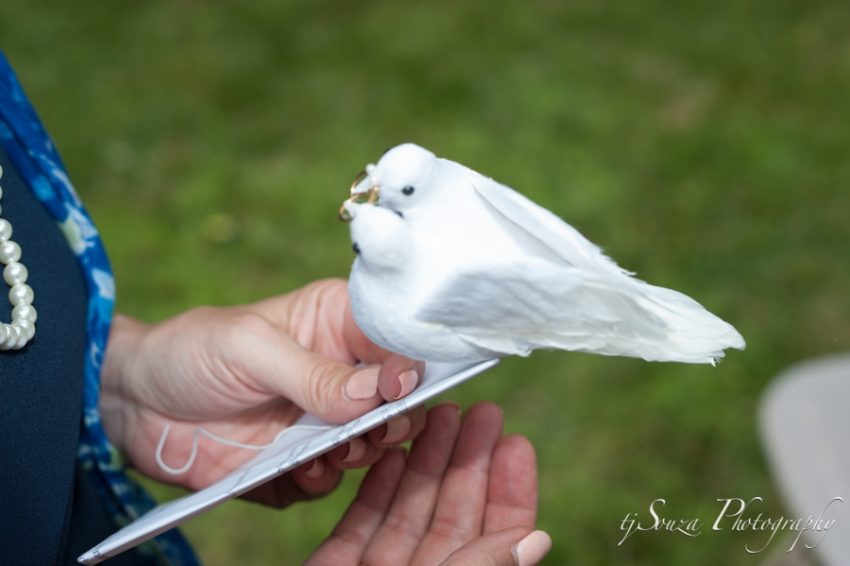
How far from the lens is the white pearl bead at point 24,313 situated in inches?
39.8

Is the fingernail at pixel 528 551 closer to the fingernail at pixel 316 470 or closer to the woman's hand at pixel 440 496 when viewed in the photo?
the woman's hand at pixel 440 496

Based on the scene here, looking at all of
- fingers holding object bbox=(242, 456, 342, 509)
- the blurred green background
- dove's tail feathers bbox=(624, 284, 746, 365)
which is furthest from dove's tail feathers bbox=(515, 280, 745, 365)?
the blurred green background

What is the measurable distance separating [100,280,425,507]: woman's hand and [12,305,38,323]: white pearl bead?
0.89 ft

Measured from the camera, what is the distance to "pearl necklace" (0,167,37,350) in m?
0.99

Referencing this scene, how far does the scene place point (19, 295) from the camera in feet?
3.37

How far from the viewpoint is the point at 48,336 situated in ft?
3.46

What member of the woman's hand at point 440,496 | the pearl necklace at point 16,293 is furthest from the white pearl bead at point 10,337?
the woman's hand at point 440,496

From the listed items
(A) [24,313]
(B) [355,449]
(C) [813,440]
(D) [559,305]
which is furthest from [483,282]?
(C) [813,440]

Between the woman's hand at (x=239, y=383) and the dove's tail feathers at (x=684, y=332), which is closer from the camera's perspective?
the dove's tail feathers at (x=684, y=332)

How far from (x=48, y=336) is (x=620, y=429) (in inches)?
59.3

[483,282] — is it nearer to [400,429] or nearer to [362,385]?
[362,385]

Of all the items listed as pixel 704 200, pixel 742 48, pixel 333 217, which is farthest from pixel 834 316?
pixel 333 217

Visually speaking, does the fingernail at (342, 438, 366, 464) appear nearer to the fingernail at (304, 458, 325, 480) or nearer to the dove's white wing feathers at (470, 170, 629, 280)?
the fingernail at (304, 458, 325, 480)

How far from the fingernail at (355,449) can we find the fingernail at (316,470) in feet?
0.16
